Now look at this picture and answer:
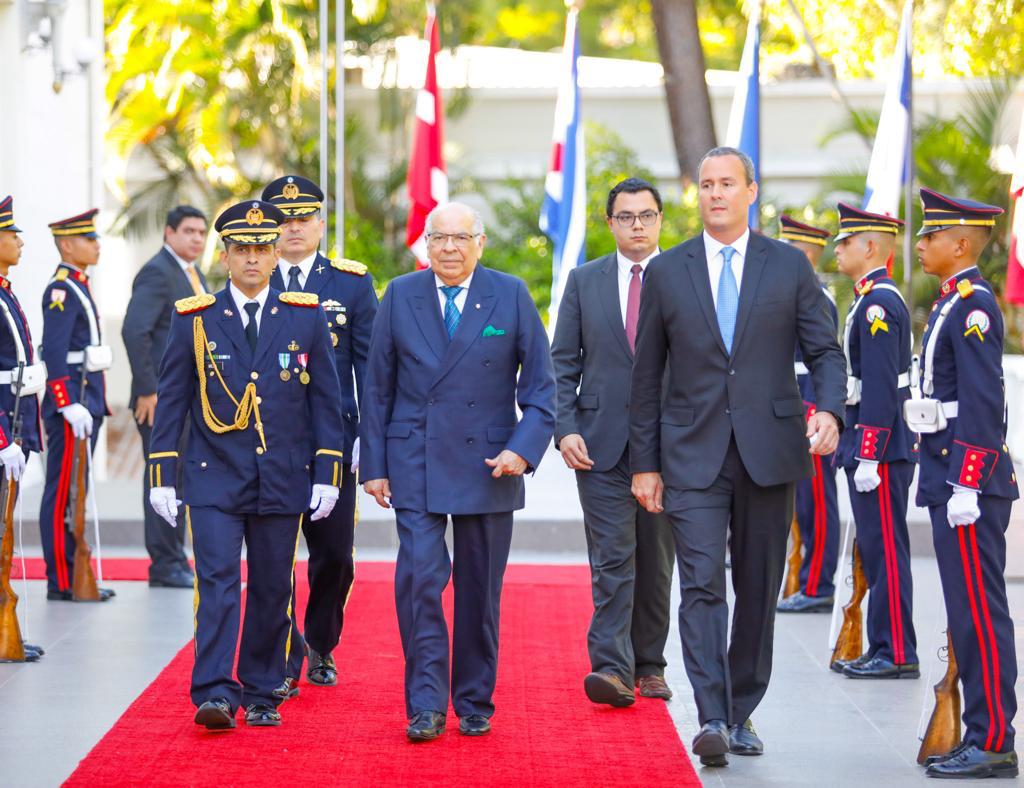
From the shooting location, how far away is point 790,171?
2109 cm

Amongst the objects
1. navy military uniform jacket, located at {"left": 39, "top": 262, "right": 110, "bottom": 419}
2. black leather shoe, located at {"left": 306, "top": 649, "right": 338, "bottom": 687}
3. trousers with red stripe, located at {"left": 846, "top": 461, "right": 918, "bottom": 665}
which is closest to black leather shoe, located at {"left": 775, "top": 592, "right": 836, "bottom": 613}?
trousers with red stripe, located at {"left": 846, "top": 461, "right": 918, "bottom": 665}

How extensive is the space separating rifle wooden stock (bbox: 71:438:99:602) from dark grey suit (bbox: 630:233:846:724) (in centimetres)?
423

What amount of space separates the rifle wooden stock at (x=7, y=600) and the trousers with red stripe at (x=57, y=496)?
4.68ft

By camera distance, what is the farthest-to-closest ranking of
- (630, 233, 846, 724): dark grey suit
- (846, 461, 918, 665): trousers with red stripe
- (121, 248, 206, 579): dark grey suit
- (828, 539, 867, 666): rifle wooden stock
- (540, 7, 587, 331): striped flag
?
(540, 7, 587, 331): striped flag, (121, 248, 206, 579): dark grey suit, (828, 539, 867, 666): rifle wooden stock, (846, 461, 918, 665): trousers with red stripe, (630, 233, 846, 724): dark grey suit

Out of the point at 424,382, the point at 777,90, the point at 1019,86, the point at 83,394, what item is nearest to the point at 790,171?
the point at 777,90

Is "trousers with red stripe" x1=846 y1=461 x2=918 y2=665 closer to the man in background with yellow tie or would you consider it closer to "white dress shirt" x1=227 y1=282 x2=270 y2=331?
"white dress shirt" x1=227 y1=282 x2=270 y2=331

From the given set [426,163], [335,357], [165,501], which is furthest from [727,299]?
[426,163]

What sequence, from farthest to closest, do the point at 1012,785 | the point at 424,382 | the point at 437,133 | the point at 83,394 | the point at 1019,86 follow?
the point at 1019,86
the point at 437,133
the point at 83,394
the point at 424,382
the point at 1012,785

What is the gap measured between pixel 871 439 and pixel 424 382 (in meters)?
2.10

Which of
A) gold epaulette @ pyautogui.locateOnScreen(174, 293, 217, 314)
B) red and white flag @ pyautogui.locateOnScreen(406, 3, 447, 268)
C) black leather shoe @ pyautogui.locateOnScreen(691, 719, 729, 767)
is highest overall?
red and white flag @ pyautogui.locateOnScreen(406, 3, 447, 268)

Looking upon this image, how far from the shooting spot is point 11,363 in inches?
307

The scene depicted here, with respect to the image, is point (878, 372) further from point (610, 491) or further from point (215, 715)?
point (215, 715)

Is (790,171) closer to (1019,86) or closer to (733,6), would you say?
(1019,86)

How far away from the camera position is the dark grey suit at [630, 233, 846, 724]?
5.95 meters
